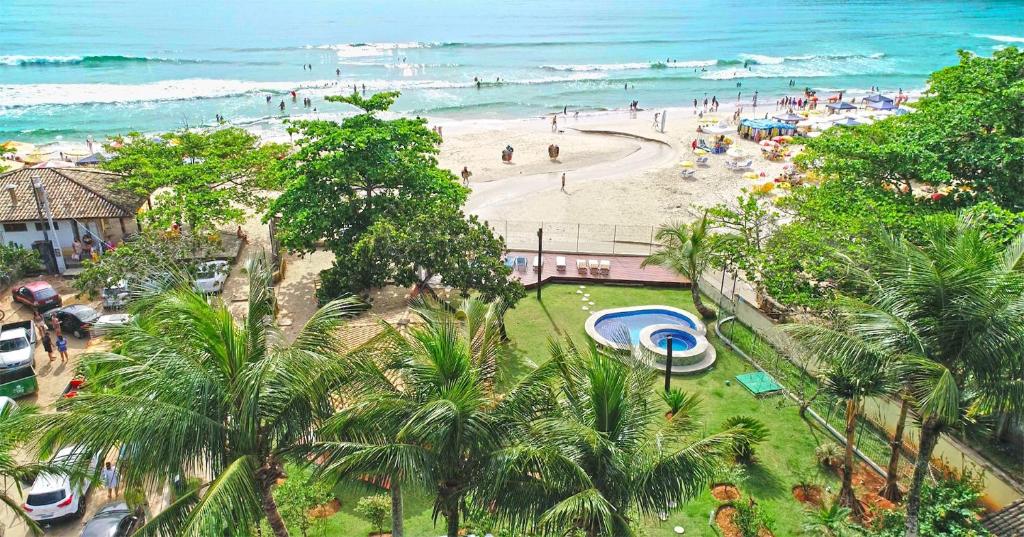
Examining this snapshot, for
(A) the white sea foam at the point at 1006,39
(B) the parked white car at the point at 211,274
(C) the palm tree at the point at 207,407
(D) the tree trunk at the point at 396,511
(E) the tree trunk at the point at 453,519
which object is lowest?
(B) the parked white car at the point at 211,274

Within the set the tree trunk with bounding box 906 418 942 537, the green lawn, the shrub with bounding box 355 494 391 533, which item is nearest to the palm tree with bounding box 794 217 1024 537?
the tree trunk with bounding box 906 418 942 537

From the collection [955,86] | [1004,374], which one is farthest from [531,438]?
[955,86]

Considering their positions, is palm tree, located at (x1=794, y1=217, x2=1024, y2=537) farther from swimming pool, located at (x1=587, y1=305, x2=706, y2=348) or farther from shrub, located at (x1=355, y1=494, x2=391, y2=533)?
swimming pool, located at (x1=587, y1=305, x2=706, y2=348)

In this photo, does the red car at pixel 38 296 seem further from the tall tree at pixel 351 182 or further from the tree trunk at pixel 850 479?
the tree trunk at pixel 850 479

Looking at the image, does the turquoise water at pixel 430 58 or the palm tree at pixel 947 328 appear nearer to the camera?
the palm tree at pixel 947 328

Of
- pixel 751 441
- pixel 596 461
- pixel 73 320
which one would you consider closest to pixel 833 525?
pixel 751 441

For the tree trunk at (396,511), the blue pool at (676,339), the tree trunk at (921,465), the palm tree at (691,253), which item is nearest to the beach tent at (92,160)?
the palm tree at (691,253)
